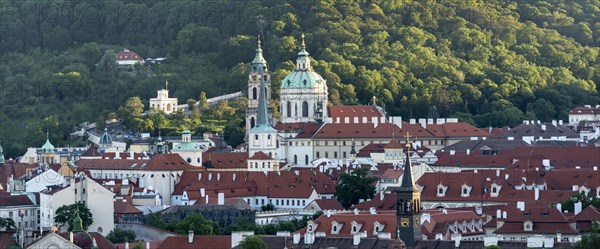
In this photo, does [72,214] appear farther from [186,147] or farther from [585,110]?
[585,110]

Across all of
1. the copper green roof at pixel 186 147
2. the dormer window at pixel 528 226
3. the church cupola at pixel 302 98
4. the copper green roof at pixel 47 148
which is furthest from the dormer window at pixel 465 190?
the copper green roof at pixel 47 148

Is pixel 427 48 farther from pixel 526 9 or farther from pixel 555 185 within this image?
pixel 555 185

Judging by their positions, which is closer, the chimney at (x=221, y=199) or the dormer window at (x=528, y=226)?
the dormer window at (x=528, y=226)

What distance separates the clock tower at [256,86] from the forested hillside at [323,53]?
5.25 feet

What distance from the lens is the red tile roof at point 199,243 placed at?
73.3 meters

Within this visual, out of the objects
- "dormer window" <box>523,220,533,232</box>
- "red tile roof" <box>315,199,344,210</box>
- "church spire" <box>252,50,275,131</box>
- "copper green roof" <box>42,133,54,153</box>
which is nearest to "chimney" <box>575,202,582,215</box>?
"dormer window" <box>523,220,533,232</box>

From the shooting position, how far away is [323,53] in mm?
158750

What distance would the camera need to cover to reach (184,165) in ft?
382

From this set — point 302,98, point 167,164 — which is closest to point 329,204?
point 167,164

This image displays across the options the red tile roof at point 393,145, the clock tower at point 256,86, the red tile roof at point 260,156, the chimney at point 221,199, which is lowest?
the chimney at point 221,199

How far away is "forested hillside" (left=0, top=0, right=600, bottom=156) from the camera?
153 m

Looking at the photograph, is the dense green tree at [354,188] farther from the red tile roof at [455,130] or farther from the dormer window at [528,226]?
the red tile roof at [455,130]

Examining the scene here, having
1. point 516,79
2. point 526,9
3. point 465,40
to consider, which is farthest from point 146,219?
point 526,9

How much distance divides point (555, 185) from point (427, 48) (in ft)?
224
